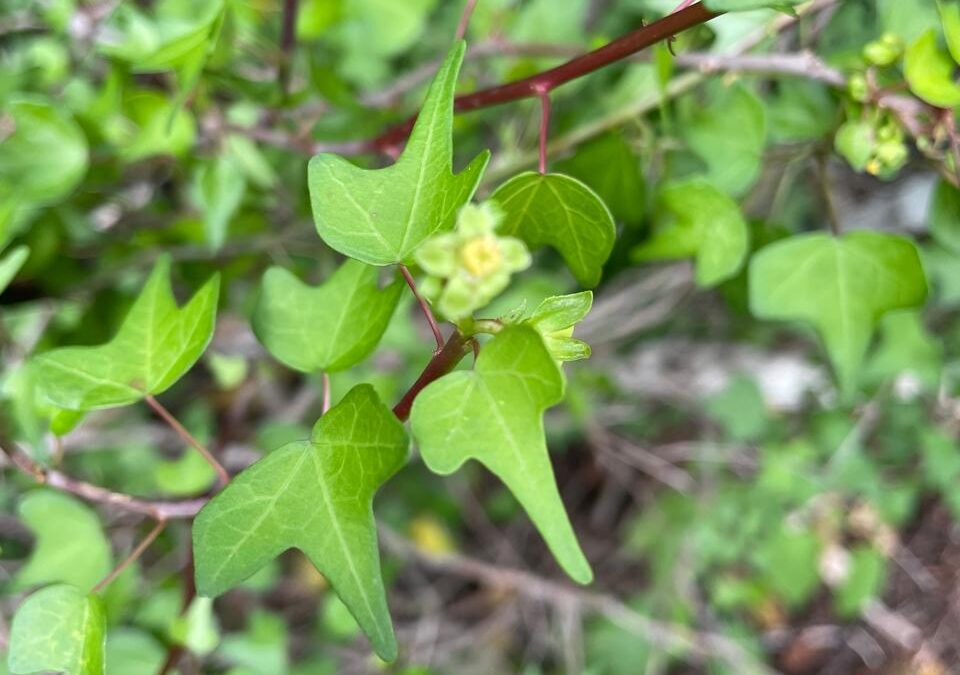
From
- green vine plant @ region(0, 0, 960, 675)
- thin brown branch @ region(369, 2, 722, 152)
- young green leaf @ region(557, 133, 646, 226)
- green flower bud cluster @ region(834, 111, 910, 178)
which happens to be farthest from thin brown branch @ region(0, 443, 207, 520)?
green flower bud cluster @ region(834, 111, 910, 178)

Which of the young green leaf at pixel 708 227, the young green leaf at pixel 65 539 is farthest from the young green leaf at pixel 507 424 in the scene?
the young green leaf at pixel 65 539

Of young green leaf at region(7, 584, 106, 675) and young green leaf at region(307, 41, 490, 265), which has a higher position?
young green leaf at region(307, 41, 490, 265)

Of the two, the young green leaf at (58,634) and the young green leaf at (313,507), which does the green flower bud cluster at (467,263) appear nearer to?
the young green leaf at (313,507)

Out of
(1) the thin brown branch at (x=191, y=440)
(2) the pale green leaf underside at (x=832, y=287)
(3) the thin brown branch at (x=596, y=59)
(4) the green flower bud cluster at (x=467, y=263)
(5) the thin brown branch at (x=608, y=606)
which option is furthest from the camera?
(5) the thin brown branch at (x=608, y=606)

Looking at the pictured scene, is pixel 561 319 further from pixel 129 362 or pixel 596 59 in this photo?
pixel 129 362

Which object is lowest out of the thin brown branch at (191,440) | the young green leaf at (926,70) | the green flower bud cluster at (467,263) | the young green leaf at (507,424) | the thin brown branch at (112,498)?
the thin brown branch at (112,498)

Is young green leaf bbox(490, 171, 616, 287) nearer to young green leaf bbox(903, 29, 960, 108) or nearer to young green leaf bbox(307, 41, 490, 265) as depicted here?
young green leaf bbox(307, 41, 490, 265)
